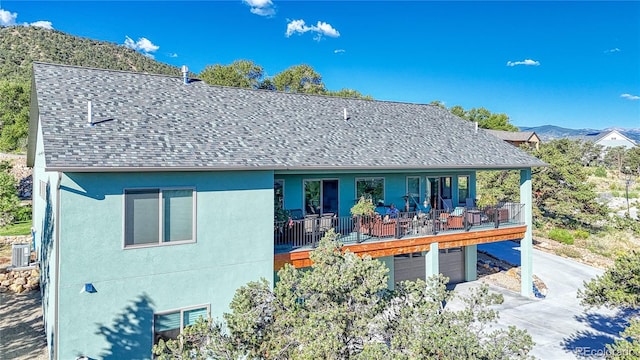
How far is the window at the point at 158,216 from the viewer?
29.1 feet

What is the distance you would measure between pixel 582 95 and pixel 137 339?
67.4m

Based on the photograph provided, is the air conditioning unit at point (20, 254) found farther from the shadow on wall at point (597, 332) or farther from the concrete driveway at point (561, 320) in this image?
the shadow on wall at point (597, 332)

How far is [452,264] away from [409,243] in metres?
6.03

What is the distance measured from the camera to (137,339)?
28.8 ft

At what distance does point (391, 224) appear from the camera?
43.3ft

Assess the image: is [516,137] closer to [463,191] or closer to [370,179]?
[463,191]

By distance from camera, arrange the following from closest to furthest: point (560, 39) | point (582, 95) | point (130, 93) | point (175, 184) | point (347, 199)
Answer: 1. point (175, 184)
2. point (130, 93)
3. point (347, 199)
4. point (560, 39)
5. point (582, 95)

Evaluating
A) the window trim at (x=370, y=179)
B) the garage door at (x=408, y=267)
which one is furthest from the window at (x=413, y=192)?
the garage door at (x=408, y=267)

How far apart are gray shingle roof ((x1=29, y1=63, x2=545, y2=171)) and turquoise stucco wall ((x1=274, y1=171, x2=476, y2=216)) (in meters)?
1.39

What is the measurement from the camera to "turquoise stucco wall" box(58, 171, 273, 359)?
8.22 metres

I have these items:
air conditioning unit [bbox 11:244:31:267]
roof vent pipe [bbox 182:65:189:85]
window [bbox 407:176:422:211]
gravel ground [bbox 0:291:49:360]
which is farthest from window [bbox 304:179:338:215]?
air conditioning unit [bbox 11:244:31:267]

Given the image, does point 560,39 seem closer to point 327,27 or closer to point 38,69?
point 327,27

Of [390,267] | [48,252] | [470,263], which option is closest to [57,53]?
[48,252]

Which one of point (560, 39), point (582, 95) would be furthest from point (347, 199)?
point (582, 95)
